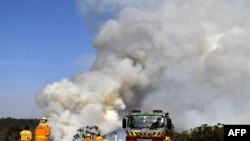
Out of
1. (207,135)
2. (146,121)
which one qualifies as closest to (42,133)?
(146,121)

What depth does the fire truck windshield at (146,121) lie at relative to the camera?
34.9 metres

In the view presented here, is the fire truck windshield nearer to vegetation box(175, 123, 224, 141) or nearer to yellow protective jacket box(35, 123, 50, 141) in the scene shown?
yellow protective jacket box(35, 123, 50, 141)

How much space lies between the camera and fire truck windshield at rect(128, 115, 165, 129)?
3491 centimetres

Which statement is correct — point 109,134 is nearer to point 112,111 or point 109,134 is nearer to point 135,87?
point 112,111

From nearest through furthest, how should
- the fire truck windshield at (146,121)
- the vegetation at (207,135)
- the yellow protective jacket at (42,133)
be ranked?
the yellow protective jacket at (42,133)
the fire truck windshield at (146,121)
the vegetation at (207,135)

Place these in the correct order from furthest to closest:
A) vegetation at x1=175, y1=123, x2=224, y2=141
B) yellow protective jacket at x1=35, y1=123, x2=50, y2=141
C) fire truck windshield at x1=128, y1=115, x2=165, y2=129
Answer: vegetation at x1=175, y1=123, x2=224, y2=141 → fire truck windshield at x1=128, y1=115, x2=165, y2=129 → yellow protective jacket at x1=35, y1=123, x2=50, y2=141

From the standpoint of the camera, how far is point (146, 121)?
35.2 m

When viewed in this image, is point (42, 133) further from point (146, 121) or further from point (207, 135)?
point (207, 135)

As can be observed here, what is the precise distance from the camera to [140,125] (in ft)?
115

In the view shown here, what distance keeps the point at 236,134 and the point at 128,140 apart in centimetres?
1931

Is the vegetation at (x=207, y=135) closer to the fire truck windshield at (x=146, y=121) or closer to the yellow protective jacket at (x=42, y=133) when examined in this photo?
the fire truck windshield at (x=146, y=121)

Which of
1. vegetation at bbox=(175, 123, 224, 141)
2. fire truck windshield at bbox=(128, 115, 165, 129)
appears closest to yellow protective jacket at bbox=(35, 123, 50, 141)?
fire truck windshield at bbox=(128, 115, 165, 129)

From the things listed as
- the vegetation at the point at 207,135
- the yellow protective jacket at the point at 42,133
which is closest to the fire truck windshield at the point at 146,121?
the yellow protective jacket at the point at 42,133

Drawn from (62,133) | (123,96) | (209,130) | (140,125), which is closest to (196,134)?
(209,130)
